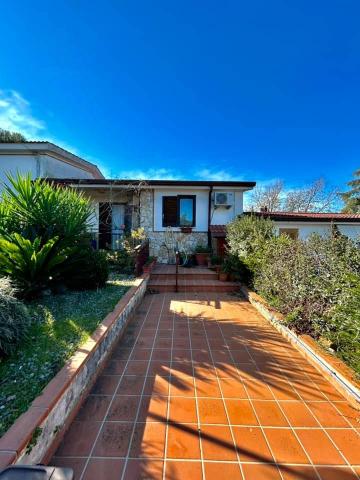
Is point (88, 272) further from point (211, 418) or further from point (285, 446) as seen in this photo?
point (285, 446)

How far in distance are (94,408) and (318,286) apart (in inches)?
115

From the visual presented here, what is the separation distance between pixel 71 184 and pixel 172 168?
8.50m

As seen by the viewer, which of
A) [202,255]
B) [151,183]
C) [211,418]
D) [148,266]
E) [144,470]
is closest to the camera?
[144,470]

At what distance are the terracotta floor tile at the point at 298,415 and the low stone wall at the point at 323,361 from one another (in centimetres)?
49

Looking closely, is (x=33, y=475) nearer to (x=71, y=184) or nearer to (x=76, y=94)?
(x=71, y=184)

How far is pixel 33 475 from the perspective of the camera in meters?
0.95

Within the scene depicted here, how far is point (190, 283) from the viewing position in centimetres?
671

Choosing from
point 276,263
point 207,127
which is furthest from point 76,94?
point 276,263

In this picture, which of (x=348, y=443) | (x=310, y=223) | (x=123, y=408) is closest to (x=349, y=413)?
(x=348, y=443)

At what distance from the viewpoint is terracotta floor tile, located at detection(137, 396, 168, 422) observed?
2.06 meters

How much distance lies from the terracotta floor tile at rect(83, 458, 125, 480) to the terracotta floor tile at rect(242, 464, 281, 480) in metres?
0.85

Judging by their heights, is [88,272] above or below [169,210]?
below

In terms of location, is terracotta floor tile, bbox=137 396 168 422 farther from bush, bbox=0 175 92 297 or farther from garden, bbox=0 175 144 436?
bush, bbox=0 175 92 297

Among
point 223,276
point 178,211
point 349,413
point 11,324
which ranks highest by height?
point 178,211
